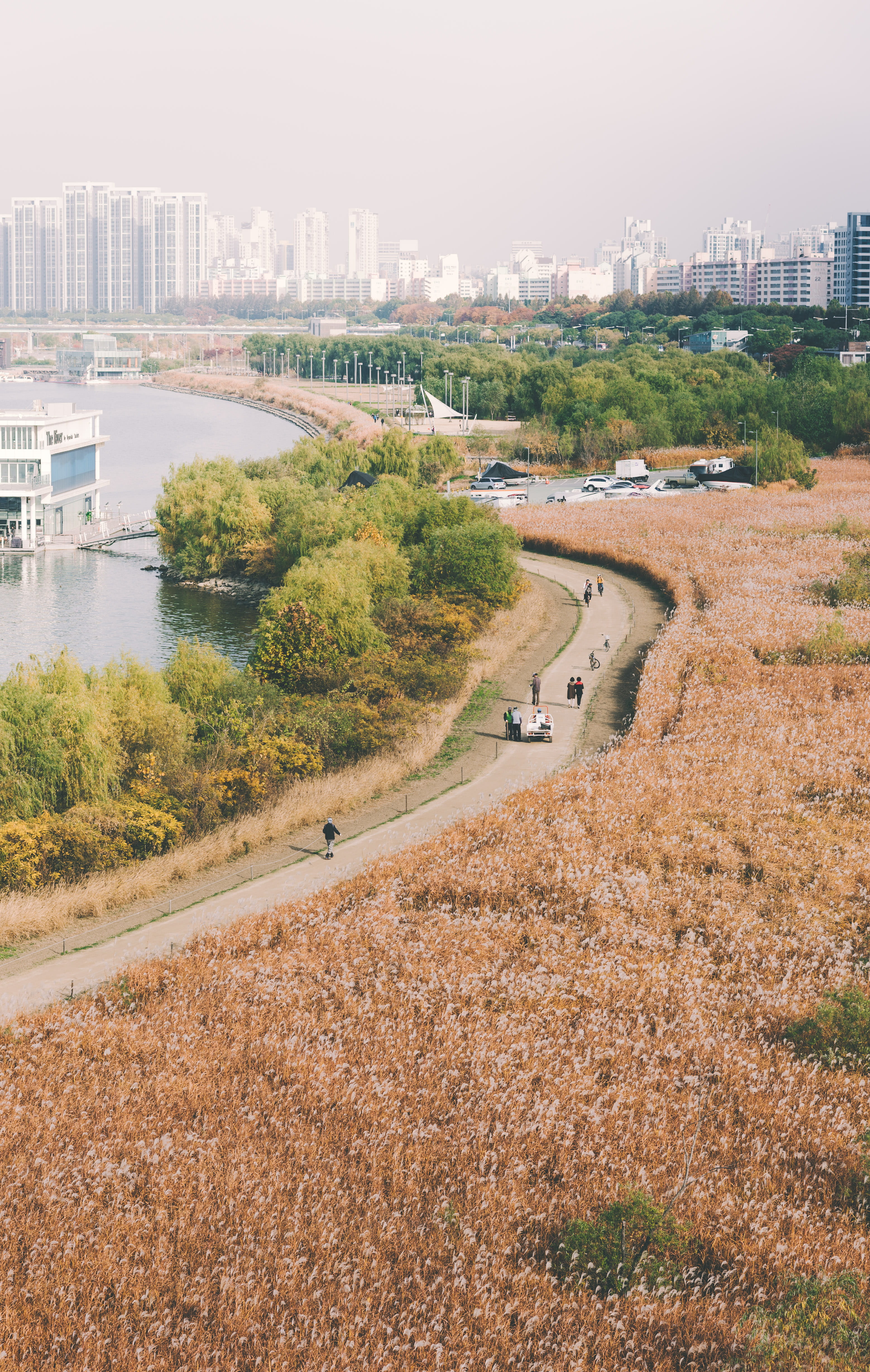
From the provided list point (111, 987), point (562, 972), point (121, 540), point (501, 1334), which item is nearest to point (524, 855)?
point (562, 972)

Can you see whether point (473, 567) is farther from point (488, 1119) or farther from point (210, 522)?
point (488, 1119)

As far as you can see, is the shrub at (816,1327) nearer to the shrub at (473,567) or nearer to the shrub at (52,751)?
the shrub at (52,751)

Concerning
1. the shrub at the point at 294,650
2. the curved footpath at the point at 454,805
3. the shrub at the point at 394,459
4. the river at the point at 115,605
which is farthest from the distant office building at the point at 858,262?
the shrub at the point at 294,650

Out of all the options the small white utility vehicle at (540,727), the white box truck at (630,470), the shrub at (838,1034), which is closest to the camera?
the shrub at (838,1034)

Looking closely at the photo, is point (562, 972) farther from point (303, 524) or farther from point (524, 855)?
point (303, 524)

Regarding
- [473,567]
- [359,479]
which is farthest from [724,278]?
[473,567]

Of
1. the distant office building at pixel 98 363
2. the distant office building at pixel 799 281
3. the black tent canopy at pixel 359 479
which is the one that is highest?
the distant office building at pixel 799 281

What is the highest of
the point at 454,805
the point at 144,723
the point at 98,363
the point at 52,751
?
the point at 98,363
